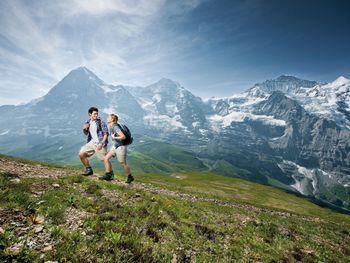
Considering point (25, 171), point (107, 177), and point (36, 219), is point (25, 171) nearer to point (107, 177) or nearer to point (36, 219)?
point (107, 177)

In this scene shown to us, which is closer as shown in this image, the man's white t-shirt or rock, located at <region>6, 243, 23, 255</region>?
rock, located at <region>6, 243, 23, 255</region>

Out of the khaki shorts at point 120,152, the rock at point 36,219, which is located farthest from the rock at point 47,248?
the khaki shorts at point 120,152

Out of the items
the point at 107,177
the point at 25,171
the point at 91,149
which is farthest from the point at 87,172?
the point at 25,171

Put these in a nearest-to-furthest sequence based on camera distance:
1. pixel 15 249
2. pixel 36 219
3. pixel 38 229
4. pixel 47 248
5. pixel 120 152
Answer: pixel 15 249 < pixel 47 248 < pixel 38 229 < pixel 36 219 < pixel 120 152

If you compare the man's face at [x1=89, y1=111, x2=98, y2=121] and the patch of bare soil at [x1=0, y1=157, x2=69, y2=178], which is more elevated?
the man's face at [x1=89, y1=111, x2=98, y2=121]

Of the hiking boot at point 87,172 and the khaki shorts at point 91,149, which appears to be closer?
the khaki shorts at point 91,149

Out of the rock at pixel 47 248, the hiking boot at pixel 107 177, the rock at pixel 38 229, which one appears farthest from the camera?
the hiking boot at pixel 107 177

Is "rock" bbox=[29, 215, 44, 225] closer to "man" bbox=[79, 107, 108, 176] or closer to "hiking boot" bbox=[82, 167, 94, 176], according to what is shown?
"man" bbox=[79, 107, 108, 176]

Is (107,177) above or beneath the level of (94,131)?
beneath

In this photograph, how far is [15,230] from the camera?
802 cm

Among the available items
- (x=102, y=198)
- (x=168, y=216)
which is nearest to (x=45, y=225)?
(x=102, y=198)

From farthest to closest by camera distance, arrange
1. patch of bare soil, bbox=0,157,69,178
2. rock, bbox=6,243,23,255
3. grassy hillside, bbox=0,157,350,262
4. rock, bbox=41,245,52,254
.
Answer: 1. patch of bare soil, bbox=0,157,69,178
2. grassy hillside, bbox=0,157,350,262
3. rock, bbox=41,245,52,254
4. rock, bbox=6,243,23,255

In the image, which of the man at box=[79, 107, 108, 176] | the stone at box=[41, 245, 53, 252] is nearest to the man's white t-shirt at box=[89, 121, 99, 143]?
the man at box=[79, 107, 108, 176]

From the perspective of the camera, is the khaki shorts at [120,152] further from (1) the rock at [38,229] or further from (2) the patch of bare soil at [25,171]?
(1) the rock at [38,229]
